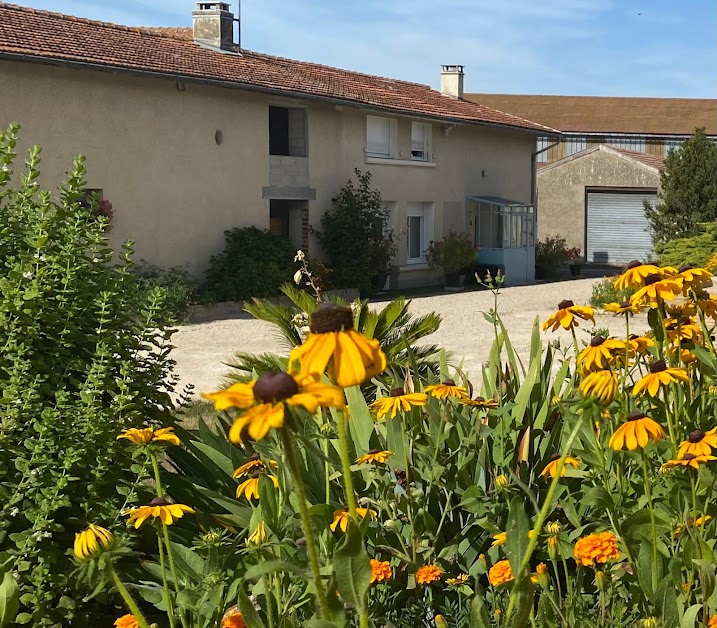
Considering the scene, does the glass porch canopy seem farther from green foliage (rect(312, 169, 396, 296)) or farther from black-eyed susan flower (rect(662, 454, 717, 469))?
black-eyed susan flower (rect(662, 454, 717, 469))

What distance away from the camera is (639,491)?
3.36m

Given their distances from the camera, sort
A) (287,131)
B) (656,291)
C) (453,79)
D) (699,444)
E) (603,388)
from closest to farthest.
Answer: (603,388), (699,444), (656,291), (287,131), (453,79)

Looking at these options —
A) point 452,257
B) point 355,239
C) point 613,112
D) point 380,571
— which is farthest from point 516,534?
point 613,112

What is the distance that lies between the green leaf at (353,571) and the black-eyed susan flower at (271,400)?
0.43 m

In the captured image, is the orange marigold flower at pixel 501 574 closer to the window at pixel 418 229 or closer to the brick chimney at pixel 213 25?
the brick chimney at pixel 213 25

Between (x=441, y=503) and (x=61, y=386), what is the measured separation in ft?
4.47

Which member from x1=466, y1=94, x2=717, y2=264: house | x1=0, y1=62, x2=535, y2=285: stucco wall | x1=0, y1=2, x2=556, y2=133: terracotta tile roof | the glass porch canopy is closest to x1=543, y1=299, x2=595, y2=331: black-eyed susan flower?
x1=0, y1=2, x2=556, y2=133: terracotta tile roof

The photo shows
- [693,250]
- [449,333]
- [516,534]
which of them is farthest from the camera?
[693,250]

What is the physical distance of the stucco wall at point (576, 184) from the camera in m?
36.9

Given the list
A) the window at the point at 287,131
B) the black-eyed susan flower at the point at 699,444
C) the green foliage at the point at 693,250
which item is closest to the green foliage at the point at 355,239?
the window at the point at 287,131

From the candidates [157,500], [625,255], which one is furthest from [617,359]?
[625,255]

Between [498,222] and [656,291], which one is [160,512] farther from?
[498,222]

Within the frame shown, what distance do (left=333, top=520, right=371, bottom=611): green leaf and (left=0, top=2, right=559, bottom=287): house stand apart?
50.9 ft

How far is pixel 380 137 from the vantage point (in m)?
25.6
